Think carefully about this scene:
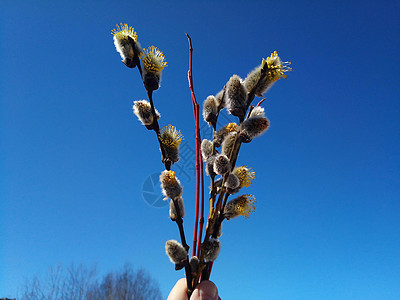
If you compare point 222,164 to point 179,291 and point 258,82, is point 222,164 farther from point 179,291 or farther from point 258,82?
point 179,291

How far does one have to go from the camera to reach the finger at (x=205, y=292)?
93 cm

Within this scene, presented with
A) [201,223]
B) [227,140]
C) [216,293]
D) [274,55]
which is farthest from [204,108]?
[216,293]

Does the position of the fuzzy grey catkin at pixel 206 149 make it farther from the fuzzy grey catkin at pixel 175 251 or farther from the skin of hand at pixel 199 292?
the skin of hand at pixel 199 292

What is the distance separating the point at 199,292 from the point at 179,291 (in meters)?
0.11

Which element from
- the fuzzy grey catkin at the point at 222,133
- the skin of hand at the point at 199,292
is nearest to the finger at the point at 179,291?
the skin of hand at the point at 199,292

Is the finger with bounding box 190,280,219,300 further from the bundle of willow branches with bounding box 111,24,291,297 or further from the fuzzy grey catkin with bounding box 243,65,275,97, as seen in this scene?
the fuzzy grey catkin with bounding box 243,65,275,97

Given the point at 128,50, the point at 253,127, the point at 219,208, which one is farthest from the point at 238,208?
the point at 128,50

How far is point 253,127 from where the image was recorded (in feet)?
2.97

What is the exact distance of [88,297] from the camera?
9.11m

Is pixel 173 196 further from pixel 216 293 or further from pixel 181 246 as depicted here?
pixel 216 293

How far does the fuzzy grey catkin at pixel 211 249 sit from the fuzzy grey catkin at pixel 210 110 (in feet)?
1.39

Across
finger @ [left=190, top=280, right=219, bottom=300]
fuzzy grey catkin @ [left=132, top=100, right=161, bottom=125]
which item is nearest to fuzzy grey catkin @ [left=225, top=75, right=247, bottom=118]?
fuzzy grey catkin @ [left=132, top=100, right=161, bottom=125]

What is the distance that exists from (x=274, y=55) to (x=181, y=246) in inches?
27.0

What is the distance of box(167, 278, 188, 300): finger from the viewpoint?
1.00 meters
